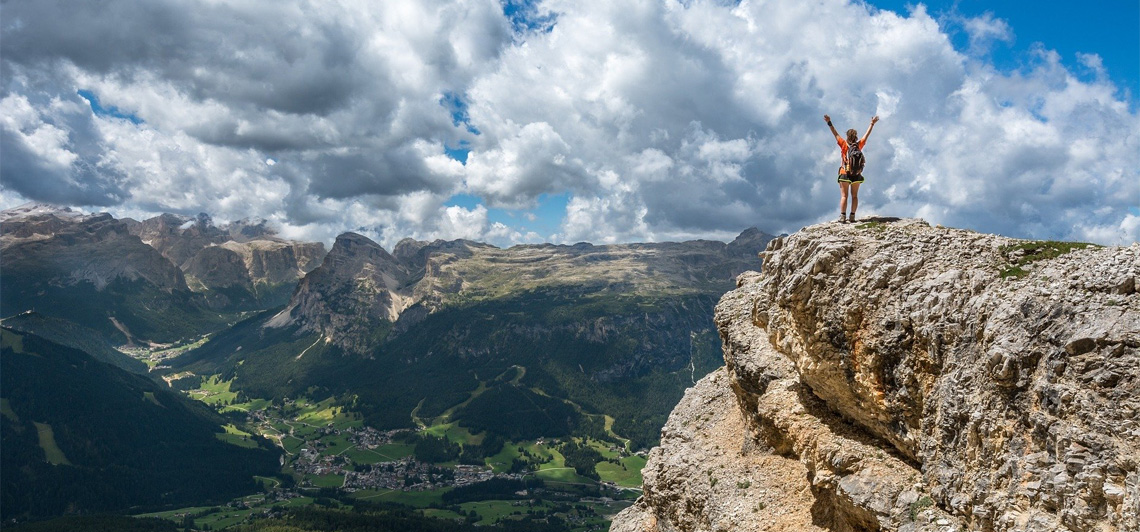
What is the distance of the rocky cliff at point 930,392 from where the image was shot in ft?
47.2

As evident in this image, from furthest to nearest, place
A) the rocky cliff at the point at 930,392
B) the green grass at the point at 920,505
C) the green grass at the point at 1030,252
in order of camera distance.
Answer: the green grass at the point at 920,505 < the green grass at the point at 1030,252 < the rocky cliff at the point at 930,392

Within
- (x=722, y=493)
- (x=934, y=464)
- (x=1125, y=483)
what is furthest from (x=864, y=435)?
(x=1125, y=483)

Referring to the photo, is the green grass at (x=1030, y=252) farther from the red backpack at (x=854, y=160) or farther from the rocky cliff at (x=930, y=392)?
A: the red backpack at (x=854, y=160)

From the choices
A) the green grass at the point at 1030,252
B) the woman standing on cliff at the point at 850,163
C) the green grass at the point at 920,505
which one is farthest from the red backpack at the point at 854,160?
the green grass at the point at 920,505

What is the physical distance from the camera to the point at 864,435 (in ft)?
83.7

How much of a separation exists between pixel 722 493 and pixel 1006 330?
759 inches

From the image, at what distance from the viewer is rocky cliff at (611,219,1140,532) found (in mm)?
14398

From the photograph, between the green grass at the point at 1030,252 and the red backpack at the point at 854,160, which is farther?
the red backpack at the point at 854,160

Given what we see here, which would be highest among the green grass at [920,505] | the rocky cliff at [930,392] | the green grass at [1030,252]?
the green grass at [1030,252]

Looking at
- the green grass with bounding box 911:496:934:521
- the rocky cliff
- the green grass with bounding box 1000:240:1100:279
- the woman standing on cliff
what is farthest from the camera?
the woman standing on cliff

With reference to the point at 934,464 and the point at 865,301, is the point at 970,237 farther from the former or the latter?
the point at 934,464

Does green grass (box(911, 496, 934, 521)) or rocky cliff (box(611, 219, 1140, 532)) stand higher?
rocky cliff (box(611, 219, 1140, 532))

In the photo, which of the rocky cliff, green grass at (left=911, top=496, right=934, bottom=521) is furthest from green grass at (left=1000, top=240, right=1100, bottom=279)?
green grass at (left=911, top=496, right=934, bottom=521)

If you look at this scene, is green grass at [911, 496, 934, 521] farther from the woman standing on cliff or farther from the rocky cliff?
the woman standing on cliff
